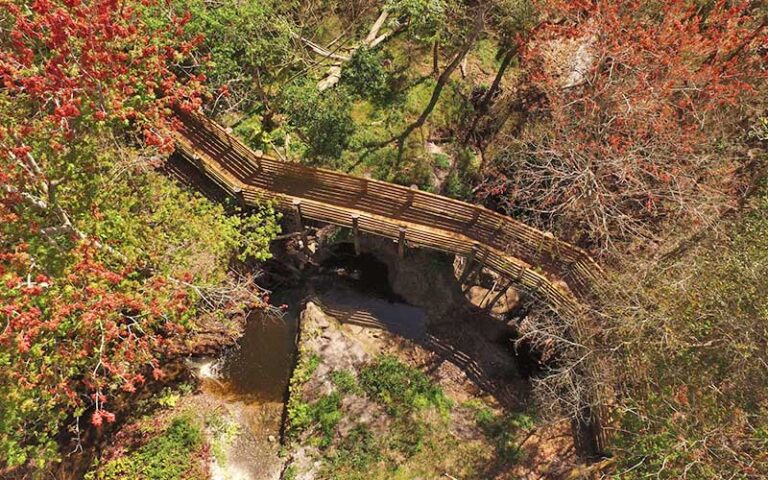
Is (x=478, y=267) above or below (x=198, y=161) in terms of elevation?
below

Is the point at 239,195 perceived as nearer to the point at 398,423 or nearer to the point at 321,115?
the point at 321,115

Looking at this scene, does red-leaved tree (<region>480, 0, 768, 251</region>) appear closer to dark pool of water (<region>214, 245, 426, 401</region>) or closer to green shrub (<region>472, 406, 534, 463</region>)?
dark pool of water (<region>214, 245, 426, 401</region>)

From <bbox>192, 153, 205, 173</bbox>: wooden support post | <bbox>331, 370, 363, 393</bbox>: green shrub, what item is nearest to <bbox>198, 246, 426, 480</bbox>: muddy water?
<bbox>331, 370, 363, 393</bbox>: green shrub

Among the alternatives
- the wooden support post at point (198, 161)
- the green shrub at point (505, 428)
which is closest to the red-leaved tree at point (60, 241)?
the wooden support post at point (198, 161)

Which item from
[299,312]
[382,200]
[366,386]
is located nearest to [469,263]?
[382,200]

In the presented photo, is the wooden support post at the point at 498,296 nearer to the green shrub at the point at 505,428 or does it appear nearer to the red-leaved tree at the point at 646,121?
the red-leaved tree at the point at 646,121
